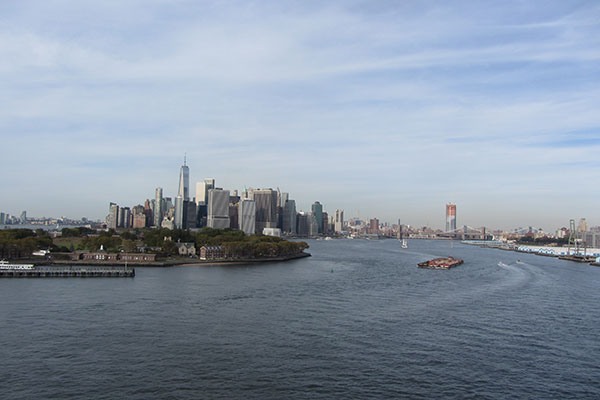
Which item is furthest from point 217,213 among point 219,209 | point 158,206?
point 158,206

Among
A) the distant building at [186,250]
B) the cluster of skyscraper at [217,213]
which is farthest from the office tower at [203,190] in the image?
the distant building at [186,250]

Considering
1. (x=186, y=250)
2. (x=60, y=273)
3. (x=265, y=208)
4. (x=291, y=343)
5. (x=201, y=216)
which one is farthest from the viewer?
(x=265, y=208)

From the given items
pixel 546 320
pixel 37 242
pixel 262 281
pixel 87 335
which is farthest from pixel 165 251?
pixel 546 320

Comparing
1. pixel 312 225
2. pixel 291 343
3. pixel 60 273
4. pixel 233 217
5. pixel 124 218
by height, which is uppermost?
pixel 233 217

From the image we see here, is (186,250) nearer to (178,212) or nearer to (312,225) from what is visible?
(178,212)

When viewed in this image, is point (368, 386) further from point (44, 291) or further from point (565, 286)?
point (565, 286)

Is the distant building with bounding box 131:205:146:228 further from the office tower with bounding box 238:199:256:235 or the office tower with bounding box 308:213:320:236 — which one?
the office tower with bounding box 308:213:320:236

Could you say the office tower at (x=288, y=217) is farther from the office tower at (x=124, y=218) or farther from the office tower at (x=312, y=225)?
the office tower at (x=124, y=218)
